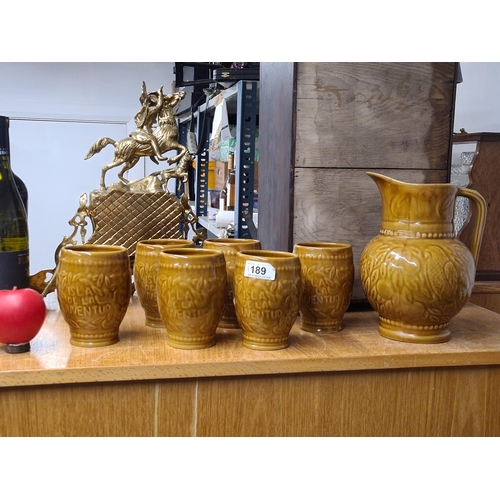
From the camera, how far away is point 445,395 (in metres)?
0.91

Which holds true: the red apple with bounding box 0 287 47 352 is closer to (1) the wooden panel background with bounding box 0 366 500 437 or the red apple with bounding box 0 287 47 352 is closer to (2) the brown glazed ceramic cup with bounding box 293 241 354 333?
(1) the wooden panel background with bounding box 0 366 500 437

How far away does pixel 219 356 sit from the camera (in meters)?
0.85

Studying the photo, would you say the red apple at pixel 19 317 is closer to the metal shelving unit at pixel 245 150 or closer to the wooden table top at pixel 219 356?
the wooden table top at pixel 219 356

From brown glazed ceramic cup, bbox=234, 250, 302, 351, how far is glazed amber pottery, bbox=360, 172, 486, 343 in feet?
0.50

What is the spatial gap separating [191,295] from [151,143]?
1.63ft

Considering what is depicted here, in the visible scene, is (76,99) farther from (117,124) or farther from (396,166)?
(396,166)

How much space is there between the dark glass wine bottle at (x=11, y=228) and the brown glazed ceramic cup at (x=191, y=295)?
324 millimetres

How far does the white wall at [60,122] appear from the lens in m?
3.25

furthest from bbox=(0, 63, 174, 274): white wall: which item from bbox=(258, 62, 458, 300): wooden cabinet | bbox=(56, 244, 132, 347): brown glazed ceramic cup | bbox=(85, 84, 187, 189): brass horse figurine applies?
bbox=(56, 244, 132, 347): brown glazed ceramic cup

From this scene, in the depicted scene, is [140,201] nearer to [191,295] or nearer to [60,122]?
[191,295]

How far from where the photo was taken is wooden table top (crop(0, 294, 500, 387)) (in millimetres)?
799

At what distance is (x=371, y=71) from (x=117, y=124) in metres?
2.58

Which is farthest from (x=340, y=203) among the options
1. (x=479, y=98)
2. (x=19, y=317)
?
(x=479, y=98)
